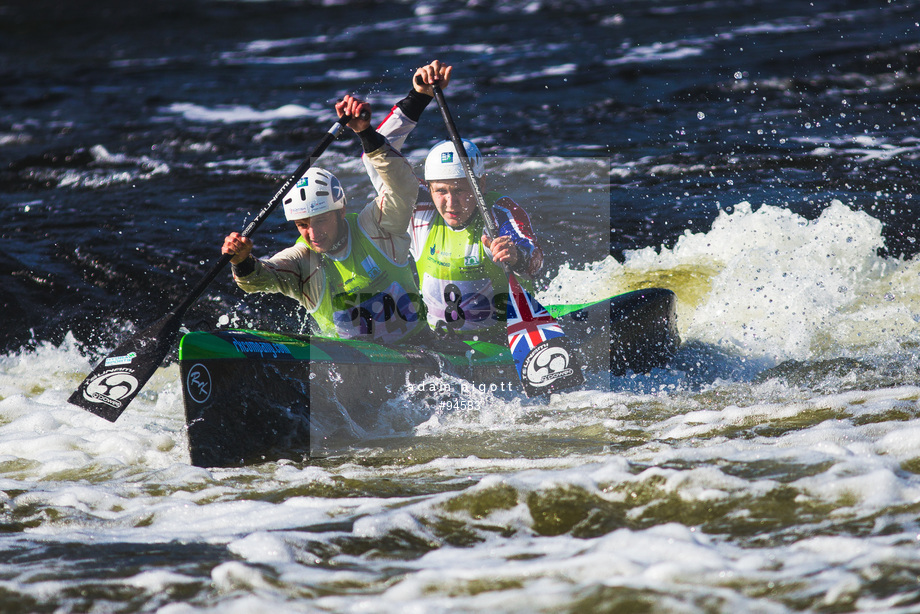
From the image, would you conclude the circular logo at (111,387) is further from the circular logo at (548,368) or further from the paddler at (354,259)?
the circular logo at (548,368)

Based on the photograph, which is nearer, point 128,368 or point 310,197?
point 128,368

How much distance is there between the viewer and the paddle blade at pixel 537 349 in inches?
246

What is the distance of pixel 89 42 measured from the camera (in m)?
23.0

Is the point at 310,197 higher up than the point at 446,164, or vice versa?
the point at 446,164

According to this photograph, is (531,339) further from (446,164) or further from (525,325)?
(446,164)

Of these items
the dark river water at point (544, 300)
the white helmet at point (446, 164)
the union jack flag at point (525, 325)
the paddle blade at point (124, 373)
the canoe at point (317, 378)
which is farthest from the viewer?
the white helmet at point (446, 164)

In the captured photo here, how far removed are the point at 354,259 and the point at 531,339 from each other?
1.47 metres

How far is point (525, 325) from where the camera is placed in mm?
6469

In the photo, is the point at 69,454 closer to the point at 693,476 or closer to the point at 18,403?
the point at 18,403

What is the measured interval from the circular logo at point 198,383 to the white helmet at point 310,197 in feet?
4.59

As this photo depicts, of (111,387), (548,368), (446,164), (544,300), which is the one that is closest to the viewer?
(111,387)

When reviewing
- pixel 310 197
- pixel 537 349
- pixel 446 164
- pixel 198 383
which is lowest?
pixel 537 349

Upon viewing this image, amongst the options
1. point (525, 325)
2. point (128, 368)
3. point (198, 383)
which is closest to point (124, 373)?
point (128, 368)

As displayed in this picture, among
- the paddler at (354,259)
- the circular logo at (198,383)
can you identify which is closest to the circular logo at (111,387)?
the circular logo at (198,383)
